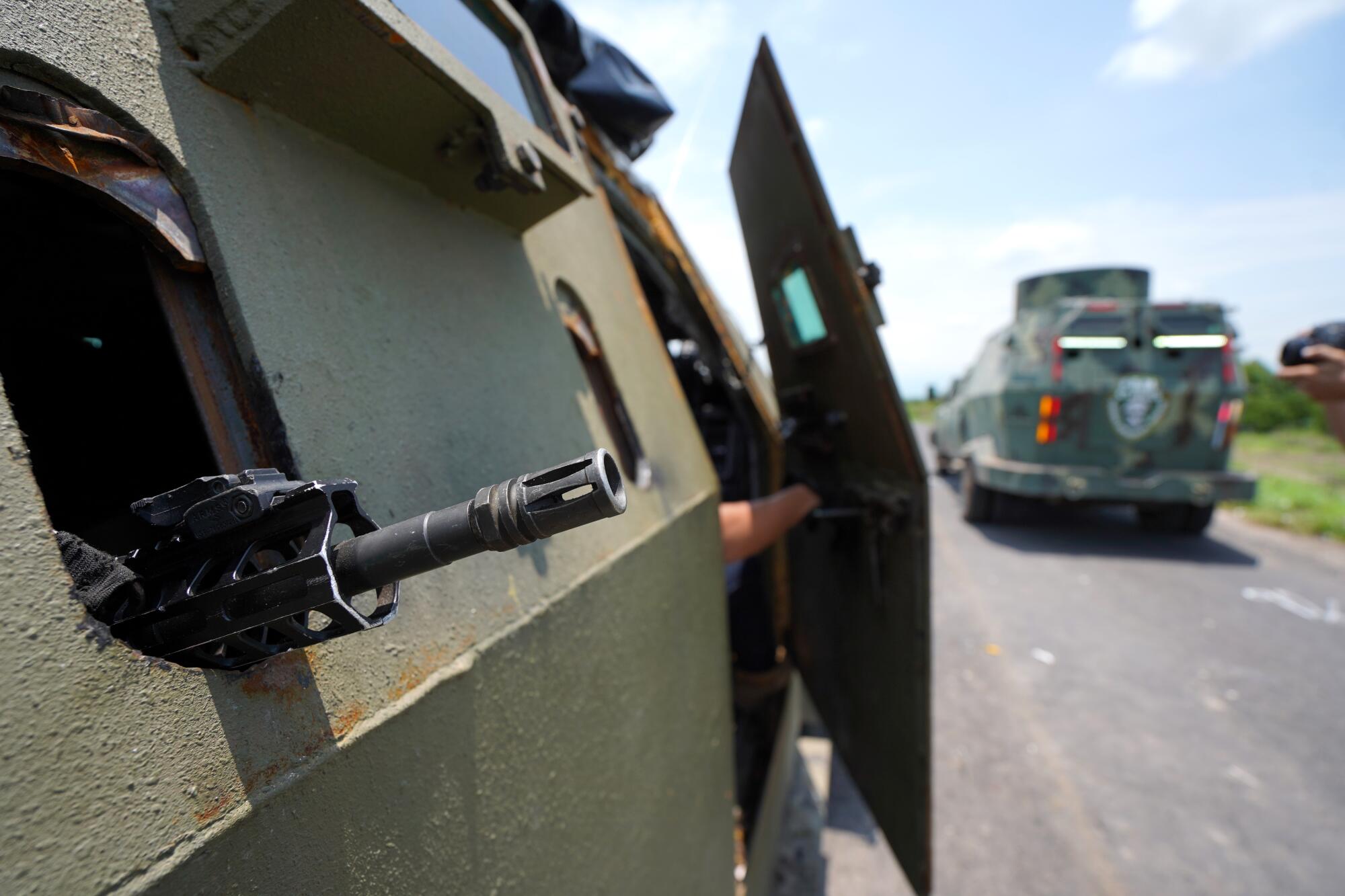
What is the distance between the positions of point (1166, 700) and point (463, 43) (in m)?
4.63

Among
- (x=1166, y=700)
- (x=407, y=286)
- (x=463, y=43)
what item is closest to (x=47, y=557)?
(x=407, y=286)

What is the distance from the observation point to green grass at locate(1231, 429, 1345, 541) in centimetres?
763

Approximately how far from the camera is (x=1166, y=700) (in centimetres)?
Answer: 390

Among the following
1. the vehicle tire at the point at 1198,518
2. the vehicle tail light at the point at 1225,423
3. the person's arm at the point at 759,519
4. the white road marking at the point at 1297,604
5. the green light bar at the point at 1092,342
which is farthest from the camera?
the vehicle tire at the point at 1198,518

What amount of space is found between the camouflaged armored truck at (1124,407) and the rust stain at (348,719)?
7351 mm

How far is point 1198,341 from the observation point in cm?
668

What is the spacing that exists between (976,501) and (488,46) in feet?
26.1

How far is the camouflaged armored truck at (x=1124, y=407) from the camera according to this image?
6645mm

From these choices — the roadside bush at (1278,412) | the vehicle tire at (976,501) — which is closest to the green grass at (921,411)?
the roadside bush at (1278,412)

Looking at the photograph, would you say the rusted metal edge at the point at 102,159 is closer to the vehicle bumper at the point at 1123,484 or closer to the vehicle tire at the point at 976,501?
the vehicle bumper at the point at 1123,484

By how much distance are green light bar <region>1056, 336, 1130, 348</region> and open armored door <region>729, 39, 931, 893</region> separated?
5032 millimetres

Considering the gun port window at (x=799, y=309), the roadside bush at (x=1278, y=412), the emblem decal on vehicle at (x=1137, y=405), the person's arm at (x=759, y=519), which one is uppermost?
the gun port window at (x=799, y=309)

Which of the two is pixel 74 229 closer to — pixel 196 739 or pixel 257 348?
pixel 257 348

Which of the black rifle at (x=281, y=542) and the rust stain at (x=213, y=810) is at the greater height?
the black rifle at (x=281, y=542)
